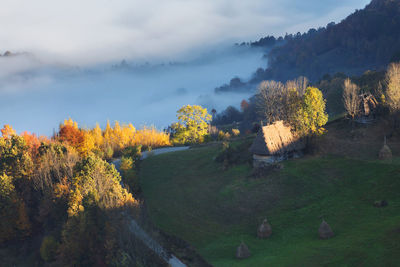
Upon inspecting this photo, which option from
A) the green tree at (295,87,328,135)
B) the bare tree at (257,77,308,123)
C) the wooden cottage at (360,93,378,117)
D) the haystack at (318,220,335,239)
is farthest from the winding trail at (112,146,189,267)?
the wooden cottage at (360,93,378,117)

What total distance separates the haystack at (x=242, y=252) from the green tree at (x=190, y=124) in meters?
51.0

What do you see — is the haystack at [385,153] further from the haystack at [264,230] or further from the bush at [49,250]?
the bush at [49,250]

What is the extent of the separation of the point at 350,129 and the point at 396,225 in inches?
1039

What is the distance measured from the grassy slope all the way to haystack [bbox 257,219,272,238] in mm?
678

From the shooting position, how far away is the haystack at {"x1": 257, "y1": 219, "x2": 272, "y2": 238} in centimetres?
3169

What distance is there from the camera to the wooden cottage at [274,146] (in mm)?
44312

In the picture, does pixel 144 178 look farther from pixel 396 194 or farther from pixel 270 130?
pixel 396 194

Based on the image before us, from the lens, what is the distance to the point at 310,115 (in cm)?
4784

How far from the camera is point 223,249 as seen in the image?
→ 3111 centimetres

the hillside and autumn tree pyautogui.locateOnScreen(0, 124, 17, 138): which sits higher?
autumn tree pyautogui.locateOnScreen(0, 124, 17, 138)

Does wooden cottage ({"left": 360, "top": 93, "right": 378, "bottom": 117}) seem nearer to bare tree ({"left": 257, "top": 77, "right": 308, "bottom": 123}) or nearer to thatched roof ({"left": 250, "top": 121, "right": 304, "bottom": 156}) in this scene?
bare tree ({"left": 257, "top": 77, "right": 308, "bottom": 123})

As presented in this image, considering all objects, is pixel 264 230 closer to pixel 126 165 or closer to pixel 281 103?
pixel 281 103

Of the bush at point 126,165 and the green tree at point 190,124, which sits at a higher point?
the green tree at point 190,124

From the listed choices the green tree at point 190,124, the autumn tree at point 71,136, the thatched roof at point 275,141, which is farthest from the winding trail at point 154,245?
the green tree at point 190,124
